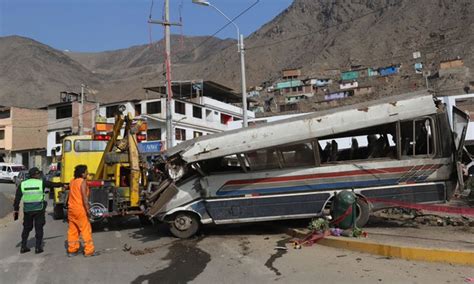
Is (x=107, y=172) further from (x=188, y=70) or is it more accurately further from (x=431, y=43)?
(x=188, y=70)

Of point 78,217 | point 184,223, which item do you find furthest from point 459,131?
point 78,217

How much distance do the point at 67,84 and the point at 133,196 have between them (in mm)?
176535

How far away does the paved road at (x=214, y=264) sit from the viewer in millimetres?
6438

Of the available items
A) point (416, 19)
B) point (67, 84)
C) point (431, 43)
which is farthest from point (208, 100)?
point (67, 84)

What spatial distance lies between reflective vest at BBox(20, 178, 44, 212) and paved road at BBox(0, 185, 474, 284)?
0.93m

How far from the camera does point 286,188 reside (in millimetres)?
9578

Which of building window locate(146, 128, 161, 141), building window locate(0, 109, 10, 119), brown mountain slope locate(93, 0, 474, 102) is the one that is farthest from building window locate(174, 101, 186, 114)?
brown mountain slope locate(93, 0, 474, 102)

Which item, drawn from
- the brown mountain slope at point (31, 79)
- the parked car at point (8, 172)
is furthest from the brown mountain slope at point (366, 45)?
the parked car at point (8, 172)

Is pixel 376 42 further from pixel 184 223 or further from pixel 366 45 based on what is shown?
pixel 184 223

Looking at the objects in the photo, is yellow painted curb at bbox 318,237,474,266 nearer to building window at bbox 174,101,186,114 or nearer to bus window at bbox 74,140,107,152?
bus window at bbox 74,140,107,152

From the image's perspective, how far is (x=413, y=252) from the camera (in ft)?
23.1

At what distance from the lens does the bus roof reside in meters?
9.34

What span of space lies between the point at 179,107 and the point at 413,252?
137ft

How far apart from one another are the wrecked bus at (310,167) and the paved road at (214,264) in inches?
26.8
